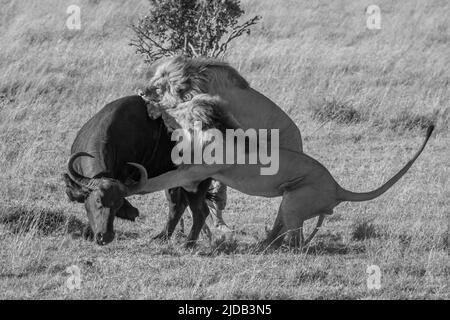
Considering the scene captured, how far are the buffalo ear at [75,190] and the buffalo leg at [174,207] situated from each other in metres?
1.14

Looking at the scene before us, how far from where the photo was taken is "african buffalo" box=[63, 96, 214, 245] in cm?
748

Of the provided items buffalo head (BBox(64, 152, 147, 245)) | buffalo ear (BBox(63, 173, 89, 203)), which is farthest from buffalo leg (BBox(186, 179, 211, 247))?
buffalo ear (BBox(63, 173, 89, 203))

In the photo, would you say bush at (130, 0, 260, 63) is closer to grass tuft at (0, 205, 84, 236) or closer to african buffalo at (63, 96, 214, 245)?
african buffalo at (63, 96, 214, 245)

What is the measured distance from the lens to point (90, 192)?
24.6ft

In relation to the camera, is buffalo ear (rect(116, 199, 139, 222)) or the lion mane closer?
buffalo ear (rect(116, 199, 139, 222))

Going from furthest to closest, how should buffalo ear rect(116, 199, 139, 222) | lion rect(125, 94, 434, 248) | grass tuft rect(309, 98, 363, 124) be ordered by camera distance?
grass tuft rect(309, 98, 363, 124)
lion rect(125, 94, 434, 248)
buffalo ear rect(116, 199, 139, 222)

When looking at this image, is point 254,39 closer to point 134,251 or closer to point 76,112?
point 76,112

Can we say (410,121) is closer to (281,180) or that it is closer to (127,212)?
(281,180)

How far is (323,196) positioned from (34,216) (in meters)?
A: 2.59

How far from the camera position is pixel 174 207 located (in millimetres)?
8695

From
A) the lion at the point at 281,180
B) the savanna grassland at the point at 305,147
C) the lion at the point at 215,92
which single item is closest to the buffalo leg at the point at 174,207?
the savanna grassland at the point at 305,147

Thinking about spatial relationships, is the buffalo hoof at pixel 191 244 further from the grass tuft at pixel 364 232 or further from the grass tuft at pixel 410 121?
the grass tuft at pixel 410 121

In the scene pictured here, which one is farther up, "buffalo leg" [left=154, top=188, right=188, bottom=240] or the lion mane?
the lion mane
